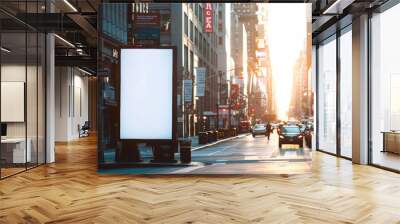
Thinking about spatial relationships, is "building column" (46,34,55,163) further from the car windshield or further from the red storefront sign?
the car windshield

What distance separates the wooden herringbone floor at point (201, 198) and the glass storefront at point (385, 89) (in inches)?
35.6

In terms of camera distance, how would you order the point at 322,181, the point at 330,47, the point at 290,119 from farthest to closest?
the point at 330,47, the point at 290,119, the point at 322,181

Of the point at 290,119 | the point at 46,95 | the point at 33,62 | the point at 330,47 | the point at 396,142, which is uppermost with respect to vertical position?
the point at 330,47

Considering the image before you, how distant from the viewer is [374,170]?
26.6 ft

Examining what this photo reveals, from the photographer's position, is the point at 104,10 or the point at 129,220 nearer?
the point at 129,220

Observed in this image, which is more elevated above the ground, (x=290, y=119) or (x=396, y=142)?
(x=290, y=119)

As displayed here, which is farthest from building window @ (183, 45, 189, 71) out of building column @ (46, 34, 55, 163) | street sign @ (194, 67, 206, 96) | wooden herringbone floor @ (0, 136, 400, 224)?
building column @ (46, 34, 55, 163)

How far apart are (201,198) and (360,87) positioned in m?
5.40

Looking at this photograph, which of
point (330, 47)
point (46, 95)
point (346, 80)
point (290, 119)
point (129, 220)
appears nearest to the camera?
point (129, 220)

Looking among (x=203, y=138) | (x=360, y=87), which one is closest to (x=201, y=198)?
(x=203, y=138)

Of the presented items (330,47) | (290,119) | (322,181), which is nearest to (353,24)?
(330,47)

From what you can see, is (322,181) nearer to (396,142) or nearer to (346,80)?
(396,142)

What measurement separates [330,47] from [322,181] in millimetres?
5991

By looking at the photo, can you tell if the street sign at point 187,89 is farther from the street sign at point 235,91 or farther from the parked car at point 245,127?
the parked car at point 245,127
